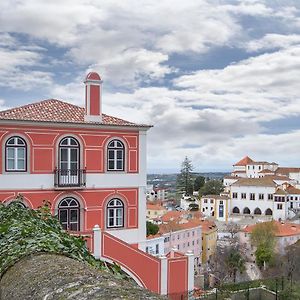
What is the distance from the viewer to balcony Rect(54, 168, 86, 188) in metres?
13.4

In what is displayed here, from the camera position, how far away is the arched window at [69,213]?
13.6 metres

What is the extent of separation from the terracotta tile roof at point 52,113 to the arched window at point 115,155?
67cm

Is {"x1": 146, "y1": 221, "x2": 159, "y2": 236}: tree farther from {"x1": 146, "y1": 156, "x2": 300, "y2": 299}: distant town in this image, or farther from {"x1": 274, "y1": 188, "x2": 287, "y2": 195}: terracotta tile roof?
{"x1": 274, "y1": 188, "x2": 287, "y2": 195}: terracotta tile roof

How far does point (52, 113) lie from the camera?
45.0ft

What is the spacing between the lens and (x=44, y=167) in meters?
13.2

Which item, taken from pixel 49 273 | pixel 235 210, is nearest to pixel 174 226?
pixel 235 210

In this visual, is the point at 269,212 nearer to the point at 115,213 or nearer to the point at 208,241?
the point at 208,241

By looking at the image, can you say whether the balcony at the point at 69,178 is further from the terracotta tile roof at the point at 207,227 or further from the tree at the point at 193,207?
the tree at the point at 193,207

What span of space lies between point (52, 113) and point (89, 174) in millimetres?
2168

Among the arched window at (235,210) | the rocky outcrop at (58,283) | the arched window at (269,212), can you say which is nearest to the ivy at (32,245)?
the rocky outcrop at (58,283)

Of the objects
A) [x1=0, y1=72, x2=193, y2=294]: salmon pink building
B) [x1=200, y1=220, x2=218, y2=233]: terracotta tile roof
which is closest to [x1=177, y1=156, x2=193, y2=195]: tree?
[x1=200, y1=220, x2=218, y2=233]: terracotta tile roof

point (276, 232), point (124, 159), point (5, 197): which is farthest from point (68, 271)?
point (276, 232)

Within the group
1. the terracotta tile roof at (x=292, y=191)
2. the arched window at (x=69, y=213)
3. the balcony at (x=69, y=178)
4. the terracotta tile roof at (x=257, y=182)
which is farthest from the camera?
the terracotta tile roof at (x=257, y=182)

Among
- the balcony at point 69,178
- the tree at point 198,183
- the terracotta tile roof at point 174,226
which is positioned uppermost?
the balcony at point 69,178
